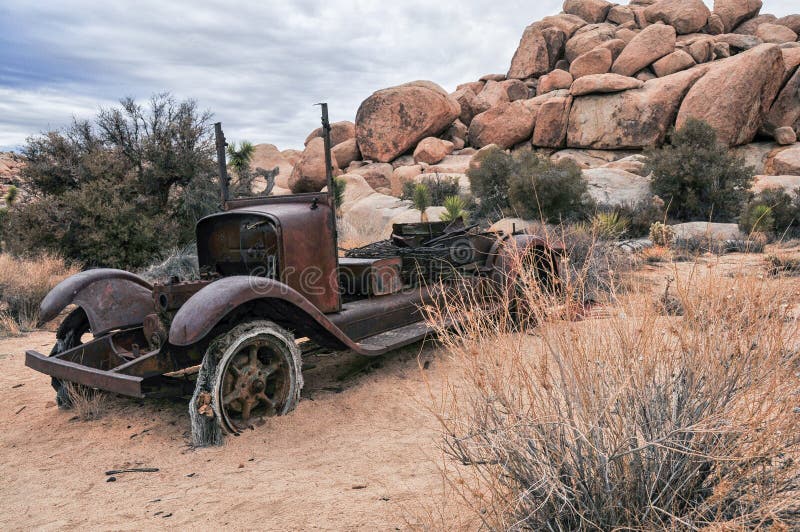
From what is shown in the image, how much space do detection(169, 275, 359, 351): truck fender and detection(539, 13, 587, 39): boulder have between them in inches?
1524

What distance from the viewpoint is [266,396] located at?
13.8 feet

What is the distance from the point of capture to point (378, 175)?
28.3 metres

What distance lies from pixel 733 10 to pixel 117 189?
39451 mm

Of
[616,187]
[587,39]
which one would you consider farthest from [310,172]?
[587,39]

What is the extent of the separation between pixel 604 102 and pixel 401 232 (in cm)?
2402

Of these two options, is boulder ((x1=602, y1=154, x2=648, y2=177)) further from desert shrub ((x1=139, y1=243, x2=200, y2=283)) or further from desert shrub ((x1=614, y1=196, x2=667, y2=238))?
desert shrub ((x1=139, y1=243, x2=200, y2=283))

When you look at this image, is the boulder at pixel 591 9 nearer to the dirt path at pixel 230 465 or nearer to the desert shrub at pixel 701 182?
the desert shrub at pixel 701 182

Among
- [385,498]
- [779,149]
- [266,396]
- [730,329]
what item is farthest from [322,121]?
[779,149]

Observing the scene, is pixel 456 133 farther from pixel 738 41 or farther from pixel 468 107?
pixel 738 41

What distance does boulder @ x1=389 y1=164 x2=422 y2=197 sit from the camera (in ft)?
84.8

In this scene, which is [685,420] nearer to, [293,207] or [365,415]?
[365,415]

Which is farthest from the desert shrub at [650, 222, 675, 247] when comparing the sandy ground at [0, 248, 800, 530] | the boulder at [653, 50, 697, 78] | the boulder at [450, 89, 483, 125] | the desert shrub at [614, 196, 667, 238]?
the boulder at [450, 89, 483, 125]

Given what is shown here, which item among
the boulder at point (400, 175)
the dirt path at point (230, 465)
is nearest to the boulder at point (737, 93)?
the boulder at point (400, 175)

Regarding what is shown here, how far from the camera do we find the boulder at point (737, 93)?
22562mm
